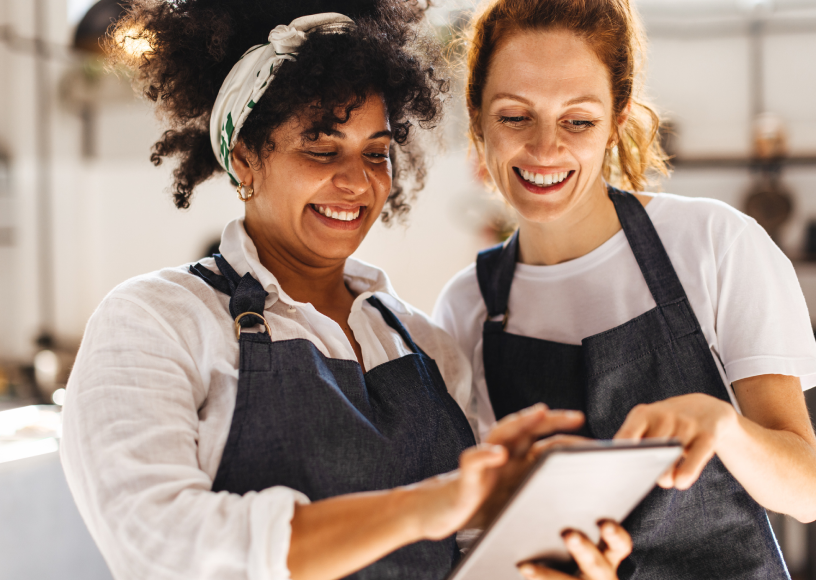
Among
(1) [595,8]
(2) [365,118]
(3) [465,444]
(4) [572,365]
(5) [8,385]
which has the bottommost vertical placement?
(5) [8,385]

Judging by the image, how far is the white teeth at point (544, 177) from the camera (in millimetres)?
1521

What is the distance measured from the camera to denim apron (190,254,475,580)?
3.71 feet

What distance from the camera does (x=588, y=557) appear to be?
0.96 m

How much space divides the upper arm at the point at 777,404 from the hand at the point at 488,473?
61cm

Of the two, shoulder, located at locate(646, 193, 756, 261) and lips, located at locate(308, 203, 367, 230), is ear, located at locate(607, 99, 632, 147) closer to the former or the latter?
shoulder, located at locate(646, 193, 756, 261)

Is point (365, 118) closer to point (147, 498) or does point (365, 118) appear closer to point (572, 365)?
point (572, 365)

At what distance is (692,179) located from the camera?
500 cm

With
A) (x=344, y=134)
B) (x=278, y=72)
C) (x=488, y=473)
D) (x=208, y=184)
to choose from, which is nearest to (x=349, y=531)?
(x=488, y=473)

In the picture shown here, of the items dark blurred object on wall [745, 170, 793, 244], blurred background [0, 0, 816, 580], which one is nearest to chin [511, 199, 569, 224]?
blurred background [0, 0, 816, 580]

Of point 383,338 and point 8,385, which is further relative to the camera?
point 8,385

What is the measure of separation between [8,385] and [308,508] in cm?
422

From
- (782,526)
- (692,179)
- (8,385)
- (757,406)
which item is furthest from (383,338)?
(692,179)

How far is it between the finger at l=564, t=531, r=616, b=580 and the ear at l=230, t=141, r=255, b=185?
3.03 ft

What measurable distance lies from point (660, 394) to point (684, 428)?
0.52 metres
